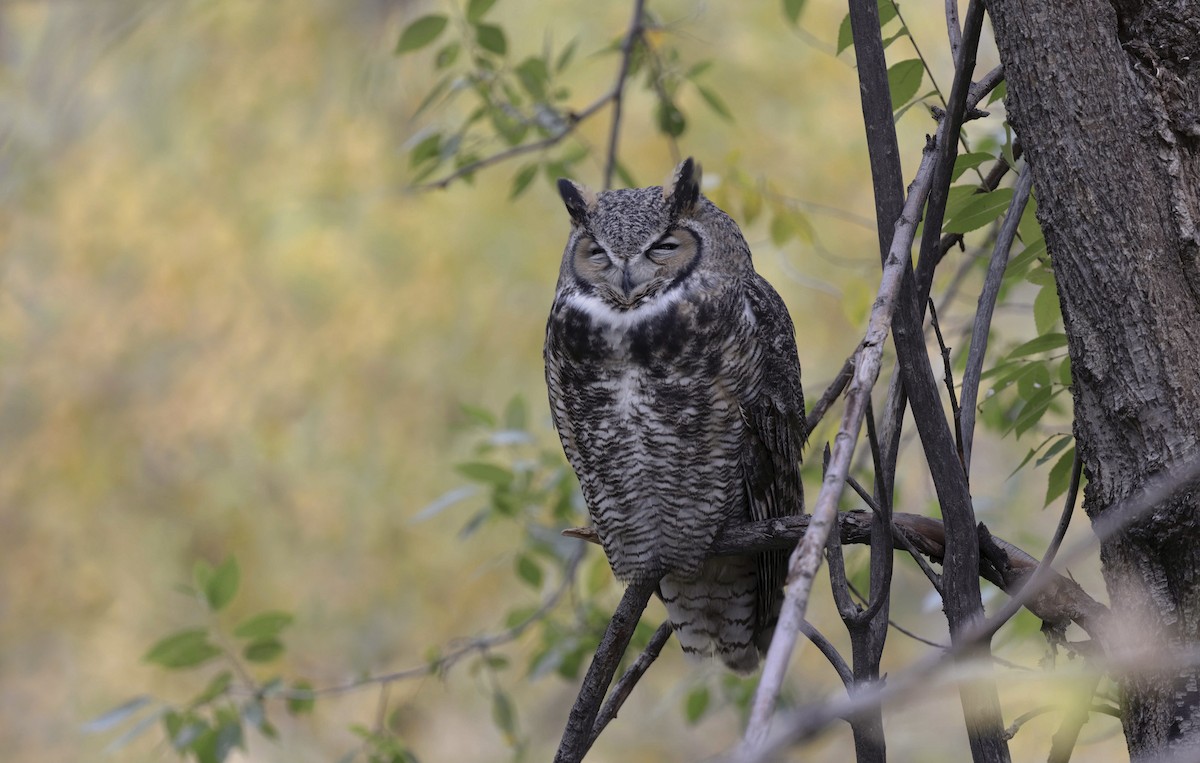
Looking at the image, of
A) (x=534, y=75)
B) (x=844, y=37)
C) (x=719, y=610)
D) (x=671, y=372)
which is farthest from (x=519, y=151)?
(x=844, y=37)

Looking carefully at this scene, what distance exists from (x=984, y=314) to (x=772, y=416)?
2.12 feet

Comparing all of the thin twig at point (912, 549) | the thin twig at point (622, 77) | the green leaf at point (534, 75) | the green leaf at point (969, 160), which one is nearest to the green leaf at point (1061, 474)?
the thin twig at point (912, 549)

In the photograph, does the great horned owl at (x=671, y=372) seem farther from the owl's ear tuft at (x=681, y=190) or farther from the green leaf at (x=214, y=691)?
the green leaf at (x=214, y=691)

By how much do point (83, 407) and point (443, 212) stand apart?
1.78m

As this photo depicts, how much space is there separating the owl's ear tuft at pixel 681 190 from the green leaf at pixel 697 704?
4.08ft

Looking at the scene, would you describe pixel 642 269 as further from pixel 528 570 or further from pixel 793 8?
pixel 528 570

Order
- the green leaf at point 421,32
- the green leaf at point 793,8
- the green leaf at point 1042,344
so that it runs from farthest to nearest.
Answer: the green leaf at point 421,32 → the green leaf at point 793,8 → the green leaf at point 1042,344

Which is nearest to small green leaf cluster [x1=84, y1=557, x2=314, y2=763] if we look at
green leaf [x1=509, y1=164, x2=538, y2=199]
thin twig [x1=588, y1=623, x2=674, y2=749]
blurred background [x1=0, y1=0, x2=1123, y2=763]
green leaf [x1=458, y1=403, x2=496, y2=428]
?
green leaf [x1=458, y1=403, x2=496, y2=428]

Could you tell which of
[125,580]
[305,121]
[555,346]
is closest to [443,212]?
[305,121]

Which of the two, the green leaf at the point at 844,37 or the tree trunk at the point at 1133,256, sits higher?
the green leaf at the point at 844,37

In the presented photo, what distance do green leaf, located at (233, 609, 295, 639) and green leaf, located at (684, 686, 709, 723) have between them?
0.95 m

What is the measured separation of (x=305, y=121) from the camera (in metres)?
4.94

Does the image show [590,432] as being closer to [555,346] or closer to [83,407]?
[555,346]

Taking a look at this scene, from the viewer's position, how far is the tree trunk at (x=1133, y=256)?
3.33 feet
